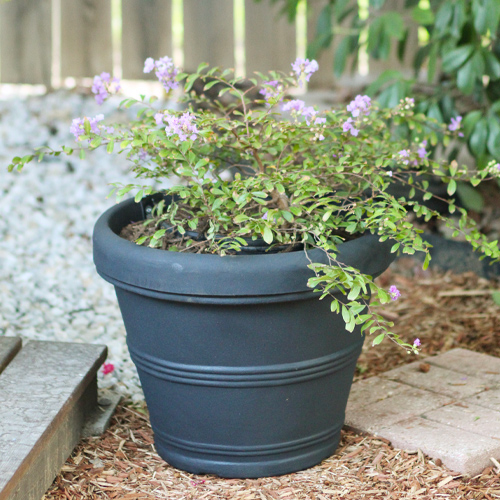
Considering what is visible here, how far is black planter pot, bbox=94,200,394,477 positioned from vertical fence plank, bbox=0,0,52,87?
3.12 metres

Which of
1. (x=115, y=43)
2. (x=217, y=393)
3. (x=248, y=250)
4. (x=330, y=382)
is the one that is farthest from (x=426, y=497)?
(x=115, y=43)

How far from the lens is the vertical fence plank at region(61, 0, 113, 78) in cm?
427

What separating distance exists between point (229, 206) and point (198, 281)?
210 mm

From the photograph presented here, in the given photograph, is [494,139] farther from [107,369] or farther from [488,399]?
[107,369]

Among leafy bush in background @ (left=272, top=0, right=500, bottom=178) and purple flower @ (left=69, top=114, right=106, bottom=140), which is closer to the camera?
purple flower @ (left=69, top=114, right=106, bottom=140)

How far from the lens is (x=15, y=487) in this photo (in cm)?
125

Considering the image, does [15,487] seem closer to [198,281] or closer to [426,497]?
[198,281]

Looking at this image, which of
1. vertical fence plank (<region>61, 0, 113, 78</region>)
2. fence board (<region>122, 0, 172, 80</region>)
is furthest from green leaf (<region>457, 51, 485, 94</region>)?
vertical fence plank (<region>61, 0, 113, 78</region>)

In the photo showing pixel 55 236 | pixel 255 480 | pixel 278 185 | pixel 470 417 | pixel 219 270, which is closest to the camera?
pixel 219 270

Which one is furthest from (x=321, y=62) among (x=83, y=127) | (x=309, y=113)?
(x=83, y=127)

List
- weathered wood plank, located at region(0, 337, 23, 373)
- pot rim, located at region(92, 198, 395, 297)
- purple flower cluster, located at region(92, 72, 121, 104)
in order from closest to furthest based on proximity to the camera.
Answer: pot rim, located at region(92, 198, 395, 297)
purple flower cluster, located at region(92, 72, 121, 104)
weathered wood plank, located at region(0, 337, 23, 373)

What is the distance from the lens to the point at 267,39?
168 inches

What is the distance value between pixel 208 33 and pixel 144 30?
1.27 ft

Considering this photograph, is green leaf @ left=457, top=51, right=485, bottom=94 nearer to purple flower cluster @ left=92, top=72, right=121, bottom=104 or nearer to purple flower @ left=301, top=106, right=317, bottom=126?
purple flower @ left=301, top=106, right=317, bottom=126
